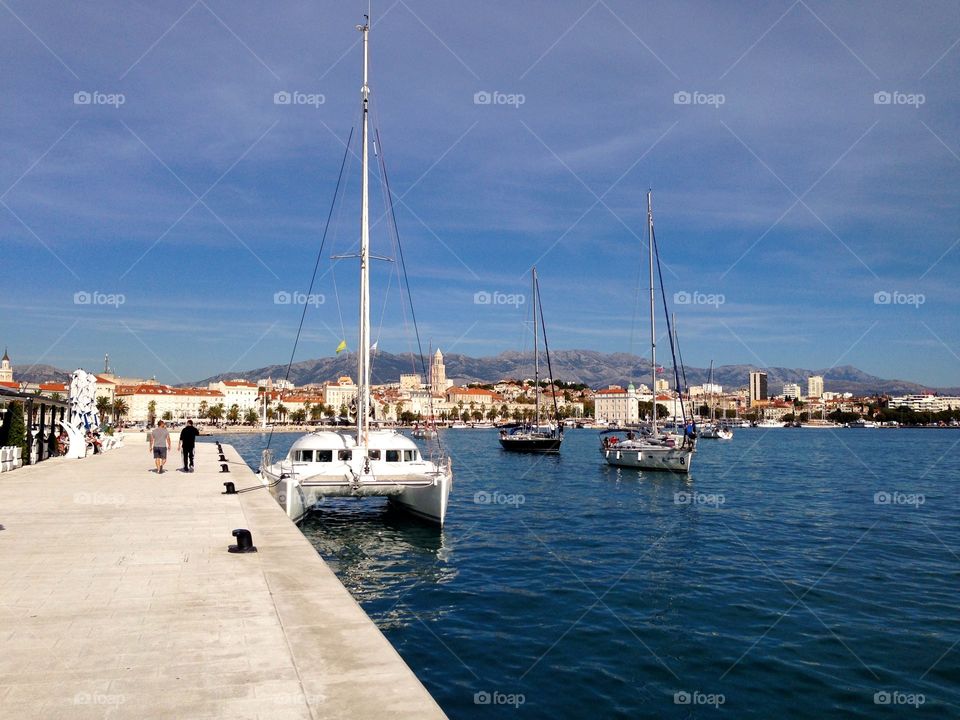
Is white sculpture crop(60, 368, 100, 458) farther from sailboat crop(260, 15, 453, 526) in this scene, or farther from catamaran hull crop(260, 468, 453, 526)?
catamaran hull crop(260, 468, 453, 526)

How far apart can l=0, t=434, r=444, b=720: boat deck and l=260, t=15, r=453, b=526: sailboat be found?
247 inches

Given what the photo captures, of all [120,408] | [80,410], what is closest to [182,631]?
[80,410]

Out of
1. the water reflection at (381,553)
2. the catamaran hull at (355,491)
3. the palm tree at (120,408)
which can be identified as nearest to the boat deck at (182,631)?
the water reflection at (381,553)

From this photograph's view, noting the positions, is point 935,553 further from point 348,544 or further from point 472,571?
point 348,544

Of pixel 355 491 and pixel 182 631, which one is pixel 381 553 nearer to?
pixel 355 491

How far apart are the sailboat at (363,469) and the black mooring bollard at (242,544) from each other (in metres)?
8.06

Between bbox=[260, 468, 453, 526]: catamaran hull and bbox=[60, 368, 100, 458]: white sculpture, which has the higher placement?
bbox=[60, 368, 100, 458]: white sculpture

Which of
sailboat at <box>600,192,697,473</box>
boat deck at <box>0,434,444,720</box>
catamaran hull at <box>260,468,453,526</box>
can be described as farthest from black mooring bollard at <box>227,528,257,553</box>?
sailboat at <box>600,192,697,473</box>

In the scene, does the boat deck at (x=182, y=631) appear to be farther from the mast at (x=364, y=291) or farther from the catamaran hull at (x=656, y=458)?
the catamaran hull at (x=656, y=458)

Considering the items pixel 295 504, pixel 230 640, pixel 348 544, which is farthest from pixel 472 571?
pixel 230 640

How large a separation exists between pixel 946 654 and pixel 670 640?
423cm

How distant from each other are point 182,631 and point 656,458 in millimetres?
41388

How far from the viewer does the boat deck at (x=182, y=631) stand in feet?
17.1

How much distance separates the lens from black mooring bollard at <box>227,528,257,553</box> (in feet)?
35.7
